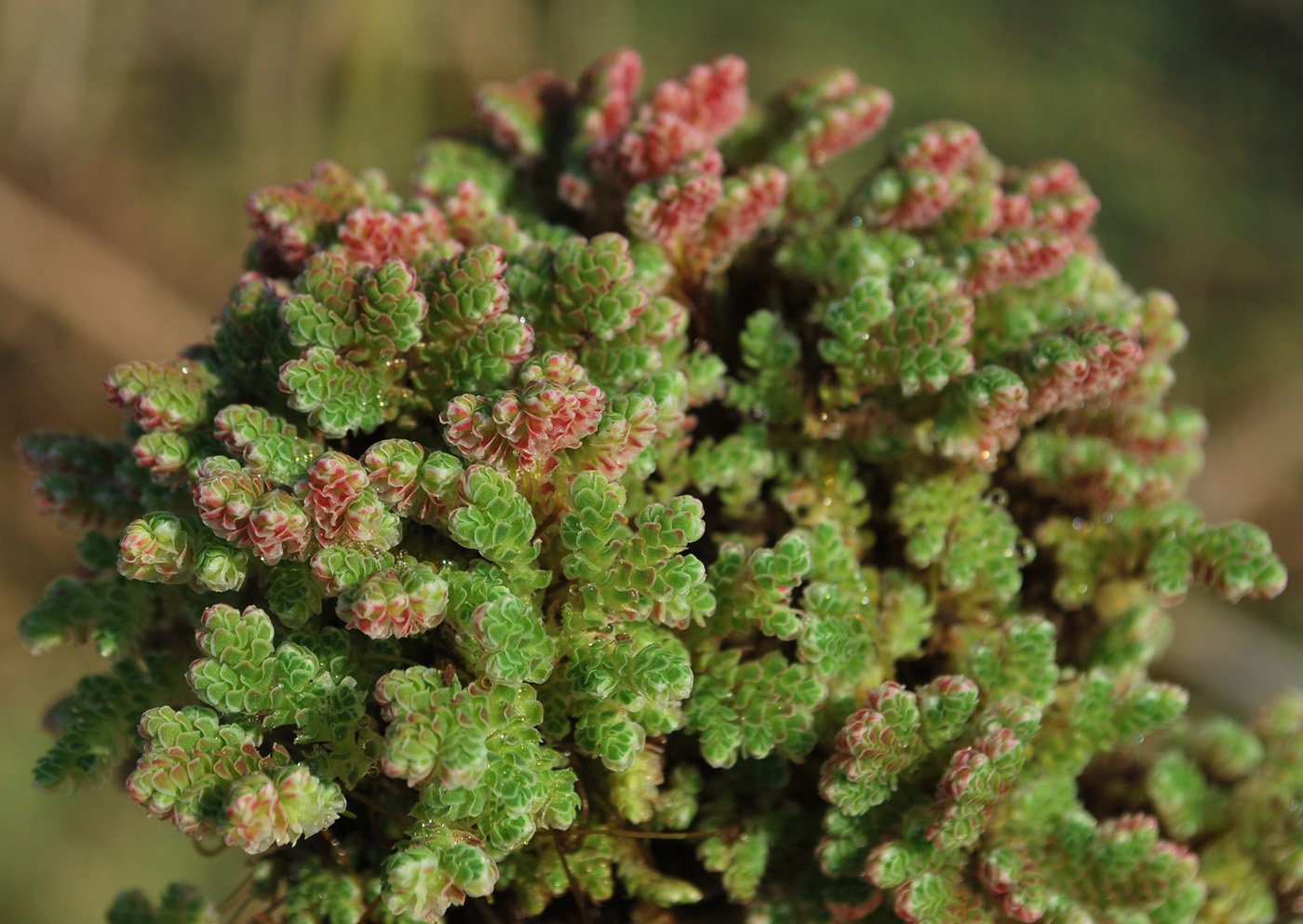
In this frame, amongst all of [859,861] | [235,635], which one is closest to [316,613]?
[235,635]

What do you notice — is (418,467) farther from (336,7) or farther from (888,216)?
(336,7)

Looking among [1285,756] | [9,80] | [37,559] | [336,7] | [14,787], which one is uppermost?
[336,7]

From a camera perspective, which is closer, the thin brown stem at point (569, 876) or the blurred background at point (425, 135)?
the thin brown stem at point (569, 876)

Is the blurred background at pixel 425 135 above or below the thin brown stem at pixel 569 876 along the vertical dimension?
above

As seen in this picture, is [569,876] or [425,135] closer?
[569,876]

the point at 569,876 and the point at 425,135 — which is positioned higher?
the point at 425,135

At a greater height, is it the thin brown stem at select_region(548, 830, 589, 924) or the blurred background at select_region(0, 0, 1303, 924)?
the blurred background at select_region(0, 0, 1303, 924)

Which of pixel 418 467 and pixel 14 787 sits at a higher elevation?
pixel 418 467

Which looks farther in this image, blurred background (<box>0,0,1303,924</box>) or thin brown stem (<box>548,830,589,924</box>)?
blurred background (<box>0,0,1303,924</box>)
